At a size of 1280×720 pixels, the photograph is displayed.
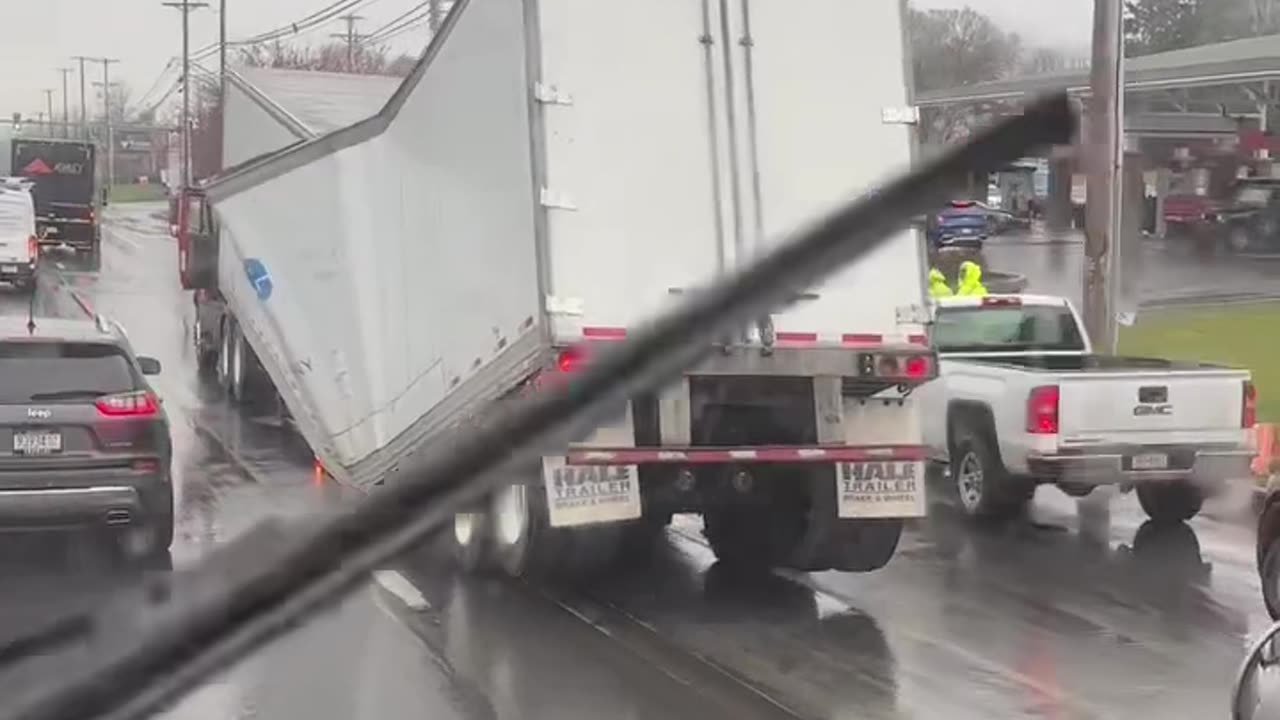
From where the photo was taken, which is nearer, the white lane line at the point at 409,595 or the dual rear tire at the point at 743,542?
the white lane line at the point at 409,595

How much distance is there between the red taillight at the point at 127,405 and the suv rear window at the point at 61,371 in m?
0.06

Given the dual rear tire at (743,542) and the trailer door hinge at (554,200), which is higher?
the trailer door hinge at (554,200)

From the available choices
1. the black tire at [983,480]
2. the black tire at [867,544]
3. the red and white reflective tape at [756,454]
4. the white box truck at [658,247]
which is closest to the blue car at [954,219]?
the white box truck at [658,247]

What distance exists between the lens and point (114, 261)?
47500mm

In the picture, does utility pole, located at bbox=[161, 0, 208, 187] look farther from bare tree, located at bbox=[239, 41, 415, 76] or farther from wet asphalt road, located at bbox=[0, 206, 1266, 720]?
wet asphalt road, located at bbox=[0, 206, 1266, 720]

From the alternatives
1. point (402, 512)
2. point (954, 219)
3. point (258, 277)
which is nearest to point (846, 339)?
point (954, 219)

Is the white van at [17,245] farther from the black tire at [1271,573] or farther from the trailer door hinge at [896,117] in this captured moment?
the black tire at [1271,573]

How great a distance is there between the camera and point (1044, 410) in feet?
37.6

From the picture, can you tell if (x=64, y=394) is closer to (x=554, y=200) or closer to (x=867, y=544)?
(x=554, y=200)

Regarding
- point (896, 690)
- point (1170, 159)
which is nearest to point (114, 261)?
point (896, 690)

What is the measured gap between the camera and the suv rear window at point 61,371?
9.58 metres

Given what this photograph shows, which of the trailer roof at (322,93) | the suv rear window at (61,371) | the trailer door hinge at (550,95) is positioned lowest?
the suv rear window at (61,371)

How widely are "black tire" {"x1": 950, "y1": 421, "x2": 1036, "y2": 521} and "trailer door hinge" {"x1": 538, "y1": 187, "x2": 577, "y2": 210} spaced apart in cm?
495

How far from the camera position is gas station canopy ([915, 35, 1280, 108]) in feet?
8.10
